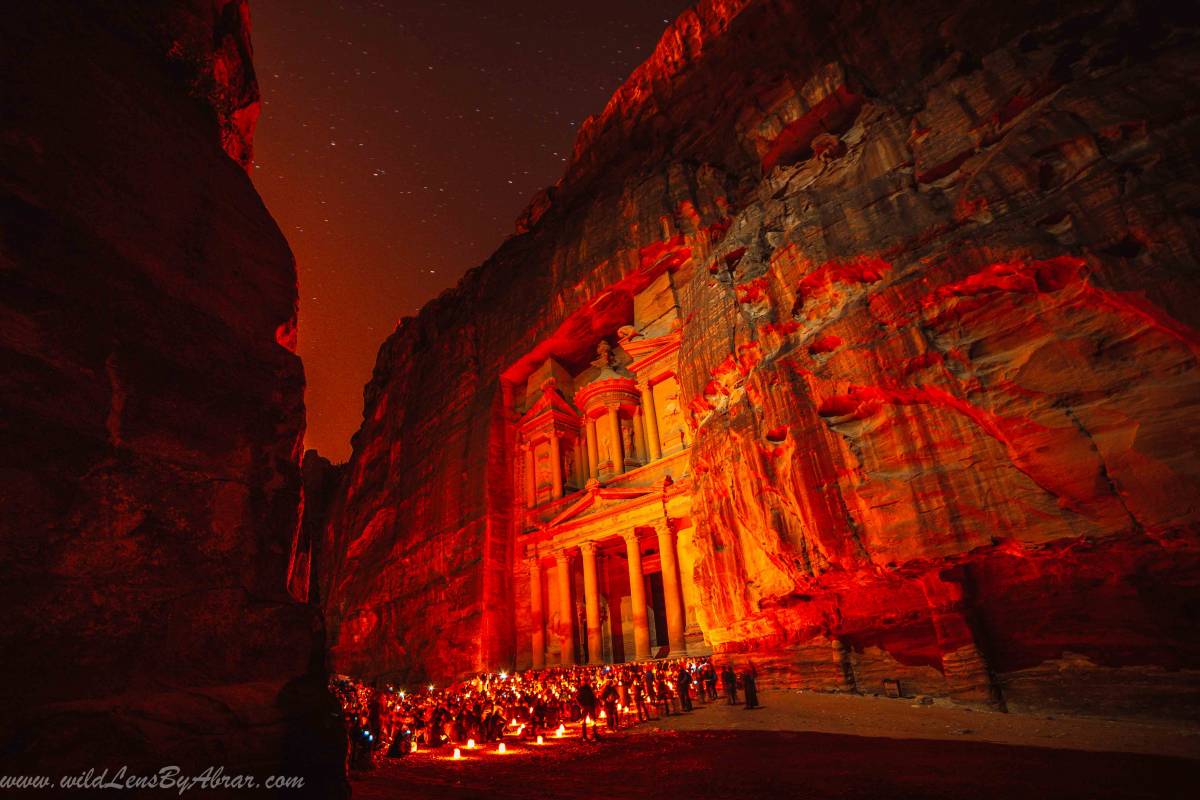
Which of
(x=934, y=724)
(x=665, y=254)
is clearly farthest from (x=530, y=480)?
(x=934, y=724)

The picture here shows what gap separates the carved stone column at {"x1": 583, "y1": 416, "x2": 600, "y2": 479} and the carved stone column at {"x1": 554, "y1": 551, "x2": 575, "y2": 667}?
5.51 metres

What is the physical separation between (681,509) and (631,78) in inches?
999

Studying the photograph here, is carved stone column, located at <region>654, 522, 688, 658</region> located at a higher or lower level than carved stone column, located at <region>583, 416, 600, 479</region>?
lower

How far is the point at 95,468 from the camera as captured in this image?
3.01 m

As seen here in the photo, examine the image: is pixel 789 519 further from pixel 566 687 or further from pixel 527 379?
pixel 527 379

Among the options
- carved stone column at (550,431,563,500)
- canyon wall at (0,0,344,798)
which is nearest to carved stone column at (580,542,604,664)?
carved stone column at (550,431,563,500)

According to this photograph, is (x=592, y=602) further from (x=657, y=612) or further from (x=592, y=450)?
(x=592, y=450)

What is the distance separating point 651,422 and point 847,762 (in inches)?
949

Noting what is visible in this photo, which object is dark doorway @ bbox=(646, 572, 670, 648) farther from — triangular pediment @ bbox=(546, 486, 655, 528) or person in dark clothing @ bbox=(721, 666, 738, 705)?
person in dark clothing @ bbox=(721, 666, 738, 705)

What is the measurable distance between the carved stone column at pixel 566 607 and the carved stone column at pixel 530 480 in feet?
14.7

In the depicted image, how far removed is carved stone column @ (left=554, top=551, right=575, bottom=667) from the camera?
92.4 feet

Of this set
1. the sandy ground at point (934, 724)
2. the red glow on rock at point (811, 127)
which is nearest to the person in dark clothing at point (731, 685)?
the sandy ground at point (934, 724)

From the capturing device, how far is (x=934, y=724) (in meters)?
10.2

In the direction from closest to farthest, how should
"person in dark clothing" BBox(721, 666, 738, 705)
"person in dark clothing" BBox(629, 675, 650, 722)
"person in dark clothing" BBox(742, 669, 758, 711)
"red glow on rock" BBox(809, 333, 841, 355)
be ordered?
"person in dark clothing" BBox(742, 669, 758, 711), "red glow on rock" BBox(809, 333, 841, 355), "person in dark clothing" BBox(629, 675, 650, 722), "person in dark clothing" BBox(721, 666, 738, 705)
